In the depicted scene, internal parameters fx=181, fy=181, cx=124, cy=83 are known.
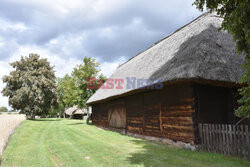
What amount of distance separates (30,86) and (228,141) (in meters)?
27.9

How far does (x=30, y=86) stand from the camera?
27.5 m

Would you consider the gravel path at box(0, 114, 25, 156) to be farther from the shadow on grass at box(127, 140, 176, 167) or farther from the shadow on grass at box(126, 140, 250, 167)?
the shadow on grass at box(126, 140, 250, 167)

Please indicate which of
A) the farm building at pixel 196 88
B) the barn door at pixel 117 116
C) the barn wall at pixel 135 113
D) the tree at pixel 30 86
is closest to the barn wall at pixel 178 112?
the farm building at pixel 196 88

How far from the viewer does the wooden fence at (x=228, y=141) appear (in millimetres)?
5493

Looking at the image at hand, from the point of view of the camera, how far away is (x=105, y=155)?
21.2 feet

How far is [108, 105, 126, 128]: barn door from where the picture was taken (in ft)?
42.4

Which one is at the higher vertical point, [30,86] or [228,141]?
Answer: [30,86]

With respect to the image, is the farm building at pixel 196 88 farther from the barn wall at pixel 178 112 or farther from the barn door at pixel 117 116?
the barn door at pixel 117 116

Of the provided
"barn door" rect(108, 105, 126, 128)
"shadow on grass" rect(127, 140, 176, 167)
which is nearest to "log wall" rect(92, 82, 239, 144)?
"shadow on grass" rect(127, 140, 176, 167)

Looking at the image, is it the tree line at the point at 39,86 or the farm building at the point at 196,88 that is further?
the tree line at the point at 39,86

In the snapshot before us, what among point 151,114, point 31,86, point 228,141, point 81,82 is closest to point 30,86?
point 31,86

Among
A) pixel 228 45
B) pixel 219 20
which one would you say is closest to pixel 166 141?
pixel 228 45

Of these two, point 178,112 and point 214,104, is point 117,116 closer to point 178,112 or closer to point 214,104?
point 178,112

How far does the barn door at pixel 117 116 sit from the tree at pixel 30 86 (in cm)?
1616
